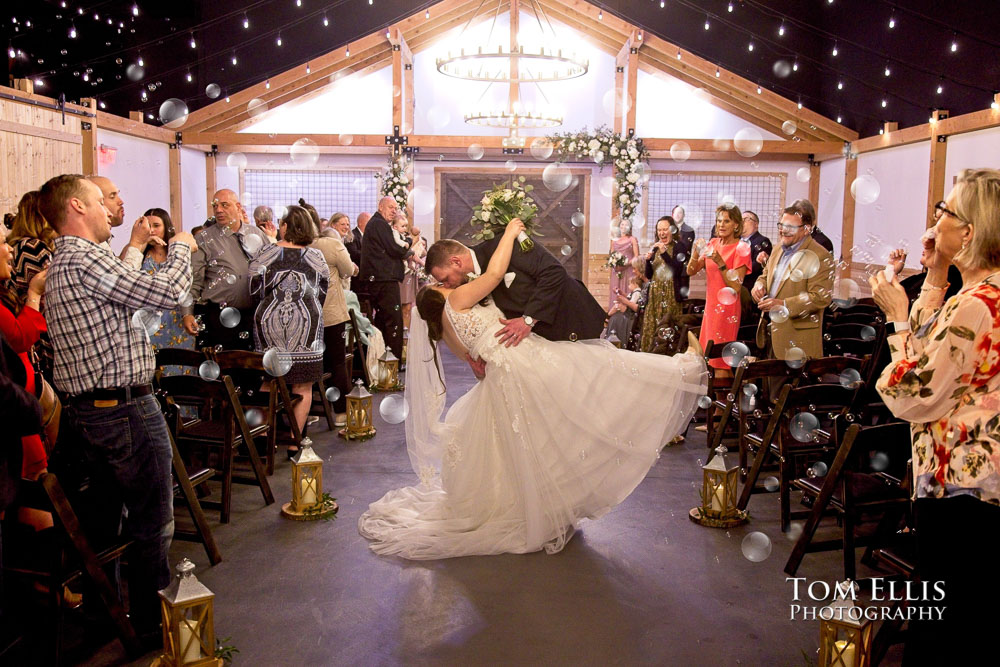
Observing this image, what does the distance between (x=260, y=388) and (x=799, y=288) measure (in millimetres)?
4091

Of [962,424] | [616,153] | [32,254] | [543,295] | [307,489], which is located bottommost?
[307,489]

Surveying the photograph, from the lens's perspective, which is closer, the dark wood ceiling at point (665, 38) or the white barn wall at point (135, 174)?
the dark wood ceiling at point (665, 38)

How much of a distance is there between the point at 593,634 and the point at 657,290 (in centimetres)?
539

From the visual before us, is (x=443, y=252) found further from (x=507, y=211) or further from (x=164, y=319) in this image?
(x=164, y=319)

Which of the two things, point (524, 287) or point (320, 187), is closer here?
point (524, 287)

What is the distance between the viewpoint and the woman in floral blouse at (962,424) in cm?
223

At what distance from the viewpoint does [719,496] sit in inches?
183

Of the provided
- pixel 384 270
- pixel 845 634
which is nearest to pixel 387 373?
pixel 384 270

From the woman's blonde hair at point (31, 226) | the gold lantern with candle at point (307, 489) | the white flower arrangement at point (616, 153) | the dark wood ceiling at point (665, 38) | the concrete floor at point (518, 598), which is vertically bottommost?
the concrete floor at point (518, 598)

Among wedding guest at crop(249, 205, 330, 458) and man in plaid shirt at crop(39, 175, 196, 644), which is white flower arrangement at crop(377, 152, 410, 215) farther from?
man in plaid shirt at crop(39, 175, 196, 644)

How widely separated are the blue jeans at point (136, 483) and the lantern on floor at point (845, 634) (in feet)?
8.31

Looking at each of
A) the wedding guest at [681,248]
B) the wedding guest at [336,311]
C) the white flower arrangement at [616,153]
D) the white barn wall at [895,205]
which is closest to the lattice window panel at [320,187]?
the white flower arrangement at [616,153]

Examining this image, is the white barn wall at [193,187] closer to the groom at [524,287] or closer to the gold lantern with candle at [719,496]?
the groom at [524,287]

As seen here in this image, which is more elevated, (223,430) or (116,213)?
(116,213)
